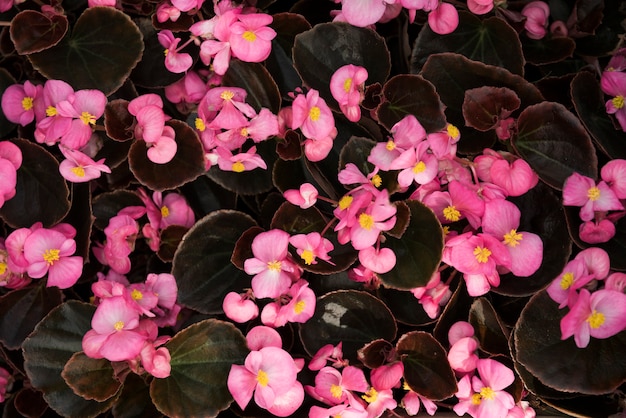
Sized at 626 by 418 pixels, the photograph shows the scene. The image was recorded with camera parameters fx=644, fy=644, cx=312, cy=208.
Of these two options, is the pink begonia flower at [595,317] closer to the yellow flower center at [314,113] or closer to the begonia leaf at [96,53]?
the yellow flower center at [314,113]

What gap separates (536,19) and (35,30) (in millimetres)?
780

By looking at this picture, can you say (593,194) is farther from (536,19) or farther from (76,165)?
(76,165)

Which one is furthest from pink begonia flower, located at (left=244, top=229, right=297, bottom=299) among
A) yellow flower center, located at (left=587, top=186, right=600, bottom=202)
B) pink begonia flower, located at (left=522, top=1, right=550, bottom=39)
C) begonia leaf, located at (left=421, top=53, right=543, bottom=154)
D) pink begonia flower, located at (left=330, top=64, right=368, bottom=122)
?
pink begonia flower, located at (left=522, top=1, right=550, bottom=39)

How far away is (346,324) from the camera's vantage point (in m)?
0.95

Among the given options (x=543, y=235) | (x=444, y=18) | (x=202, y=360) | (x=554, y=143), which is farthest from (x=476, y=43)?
(x=202, y=360)

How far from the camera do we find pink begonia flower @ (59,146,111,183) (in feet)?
3.01

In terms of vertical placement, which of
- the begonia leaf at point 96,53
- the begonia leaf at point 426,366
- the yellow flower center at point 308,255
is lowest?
the begonia leaf at point 426,366

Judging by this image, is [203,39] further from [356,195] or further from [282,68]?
[356,195]

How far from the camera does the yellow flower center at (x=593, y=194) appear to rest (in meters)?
0.85

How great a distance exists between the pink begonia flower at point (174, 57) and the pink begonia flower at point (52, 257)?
0.30 m

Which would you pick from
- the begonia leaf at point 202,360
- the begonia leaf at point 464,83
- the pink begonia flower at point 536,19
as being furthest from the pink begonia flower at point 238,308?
the pink begonia flower at point 536,19

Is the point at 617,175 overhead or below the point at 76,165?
overhead

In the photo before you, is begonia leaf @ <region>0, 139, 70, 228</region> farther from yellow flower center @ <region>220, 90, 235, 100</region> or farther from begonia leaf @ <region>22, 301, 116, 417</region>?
yellow flower center @ <region>220, 90, 235, 100</region>

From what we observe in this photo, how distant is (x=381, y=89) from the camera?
949 mm
